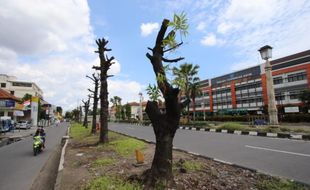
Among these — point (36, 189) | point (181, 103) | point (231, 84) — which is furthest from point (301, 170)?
point (231, 84)

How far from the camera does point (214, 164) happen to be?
6.51 metres

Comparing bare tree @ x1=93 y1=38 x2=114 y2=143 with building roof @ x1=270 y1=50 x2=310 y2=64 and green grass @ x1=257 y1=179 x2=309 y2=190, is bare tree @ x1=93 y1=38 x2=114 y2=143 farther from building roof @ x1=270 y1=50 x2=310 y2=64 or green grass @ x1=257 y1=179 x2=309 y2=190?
building roof @ x1=270 y1=50 x2=310 y2=64

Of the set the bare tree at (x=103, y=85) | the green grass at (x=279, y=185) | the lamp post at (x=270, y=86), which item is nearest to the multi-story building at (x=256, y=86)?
the lamp post at (x=270, y=86)

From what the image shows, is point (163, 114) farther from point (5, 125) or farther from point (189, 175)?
point (5, 125)

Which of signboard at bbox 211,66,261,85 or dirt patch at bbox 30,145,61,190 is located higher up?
signboard at bbox 211,66,261,85

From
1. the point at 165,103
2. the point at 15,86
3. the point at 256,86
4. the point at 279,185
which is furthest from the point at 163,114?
the point at 15,86

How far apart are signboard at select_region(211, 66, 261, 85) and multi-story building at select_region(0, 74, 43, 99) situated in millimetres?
65972

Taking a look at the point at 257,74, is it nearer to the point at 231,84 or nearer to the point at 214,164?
the point at 231,84

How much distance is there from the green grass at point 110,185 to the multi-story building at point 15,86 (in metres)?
85.6

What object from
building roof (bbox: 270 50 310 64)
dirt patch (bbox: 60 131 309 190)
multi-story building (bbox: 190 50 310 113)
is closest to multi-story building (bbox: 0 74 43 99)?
multi-story building (bbox: 190 50 310 113)

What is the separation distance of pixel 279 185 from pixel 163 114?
2.67 m

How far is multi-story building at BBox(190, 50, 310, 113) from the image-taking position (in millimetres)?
49250

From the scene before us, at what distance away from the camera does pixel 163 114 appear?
511cm

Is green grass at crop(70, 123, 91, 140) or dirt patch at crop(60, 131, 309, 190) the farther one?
green grass at crop(70, 123, 91, 140)
